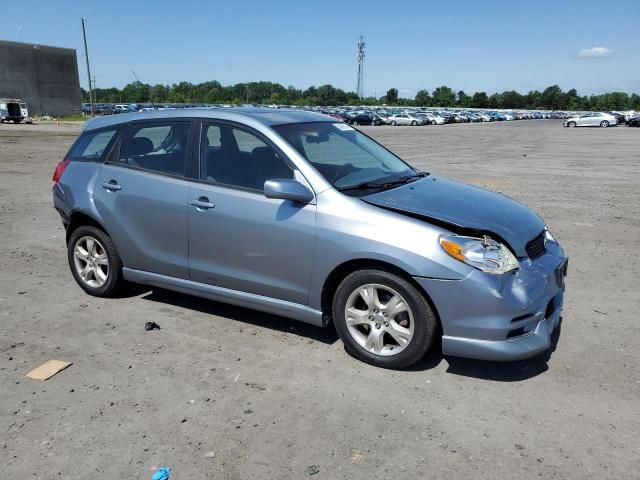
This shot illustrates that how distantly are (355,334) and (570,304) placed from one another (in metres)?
2.46

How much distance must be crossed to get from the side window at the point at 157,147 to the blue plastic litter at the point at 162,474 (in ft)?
8.32

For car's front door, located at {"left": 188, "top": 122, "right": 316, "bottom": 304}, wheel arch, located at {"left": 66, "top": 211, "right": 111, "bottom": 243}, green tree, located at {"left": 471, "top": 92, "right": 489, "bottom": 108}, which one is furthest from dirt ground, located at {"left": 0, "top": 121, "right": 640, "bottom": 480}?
green tree, located at {"left": 471, "top": 92, "right": 489, "bottom": 108}

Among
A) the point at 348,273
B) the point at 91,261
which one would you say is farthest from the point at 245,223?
the point at 91,261

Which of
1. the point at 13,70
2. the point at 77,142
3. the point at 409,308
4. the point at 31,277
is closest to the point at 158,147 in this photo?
the point at 77,142

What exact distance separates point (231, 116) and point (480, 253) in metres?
2.35

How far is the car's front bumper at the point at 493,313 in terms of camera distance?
356 centimetres

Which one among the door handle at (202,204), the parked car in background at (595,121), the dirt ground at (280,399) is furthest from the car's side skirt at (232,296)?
the parked car in background at (595,121)

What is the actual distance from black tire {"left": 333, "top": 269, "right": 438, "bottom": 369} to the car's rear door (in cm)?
150

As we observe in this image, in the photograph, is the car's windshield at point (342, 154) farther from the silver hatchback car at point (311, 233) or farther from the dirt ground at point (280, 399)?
the dirt ground at point (280, 399)

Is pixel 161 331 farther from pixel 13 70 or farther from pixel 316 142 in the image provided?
pixel 13 70

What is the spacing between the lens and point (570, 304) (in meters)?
5.30

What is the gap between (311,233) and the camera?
4.04 metres

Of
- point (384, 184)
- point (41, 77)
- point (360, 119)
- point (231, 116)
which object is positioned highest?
point (41, 77)

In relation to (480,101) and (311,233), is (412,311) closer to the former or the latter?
(311,233)
